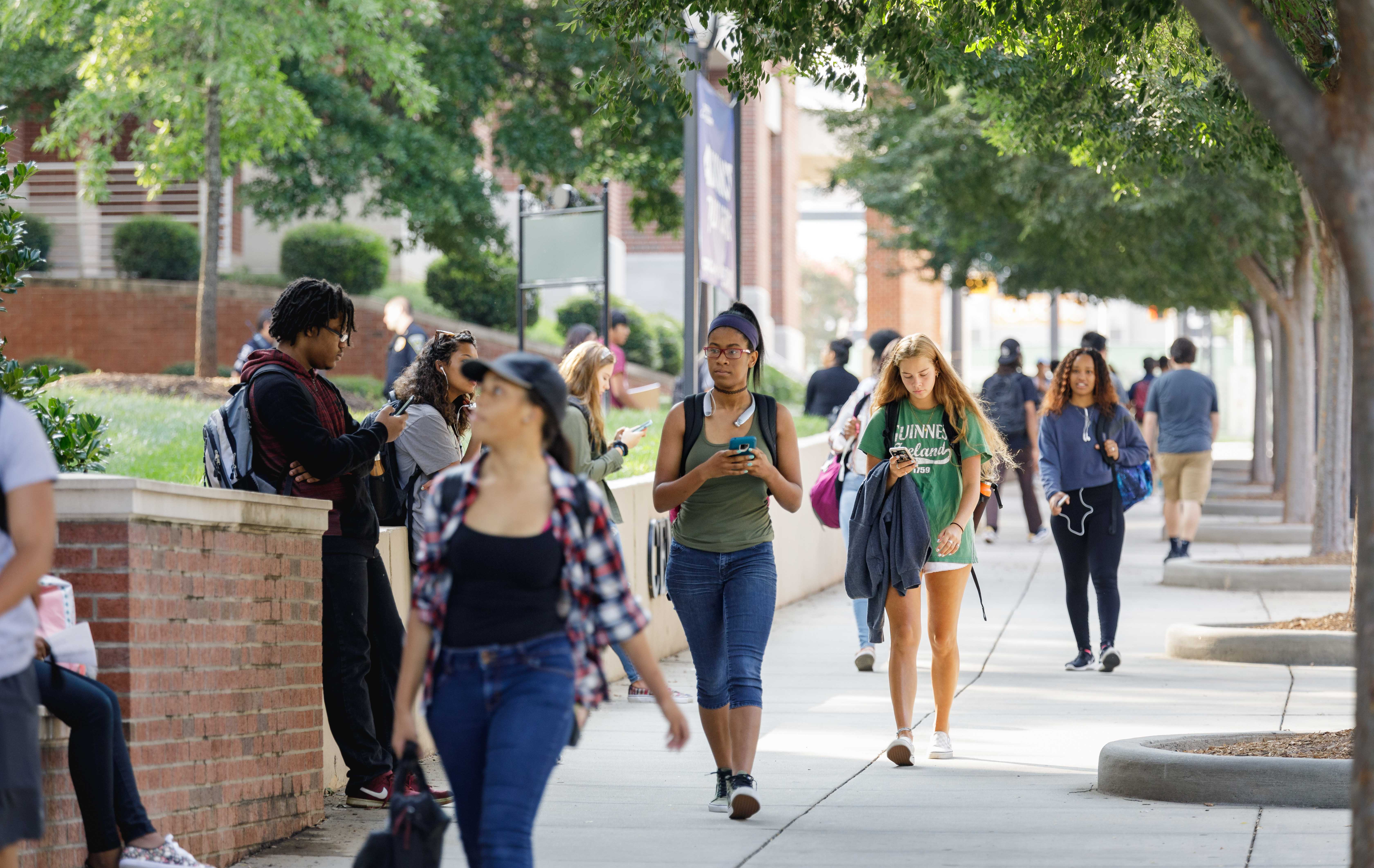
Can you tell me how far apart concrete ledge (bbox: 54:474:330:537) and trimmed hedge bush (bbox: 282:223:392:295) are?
20084mm

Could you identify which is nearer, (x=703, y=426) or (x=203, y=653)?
(x=203, y=653)

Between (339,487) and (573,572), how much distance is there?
2450 millimetres

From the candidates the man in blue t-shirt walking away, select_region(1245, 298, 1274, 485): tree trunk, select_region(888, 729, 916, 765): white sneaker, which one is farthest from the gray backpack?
select_region(1245, 298, 1274, 485): tree trunk

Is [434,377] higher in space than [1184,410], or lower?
higher

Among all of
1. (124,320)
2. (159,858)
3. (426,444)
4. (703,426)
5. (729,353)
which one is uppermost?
(124,320)

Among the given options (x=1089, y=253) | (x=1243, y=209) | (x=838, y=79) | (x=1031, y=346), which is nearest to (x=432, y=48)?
(x=1089, y=253)

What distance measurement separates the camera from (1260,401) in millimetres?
29734

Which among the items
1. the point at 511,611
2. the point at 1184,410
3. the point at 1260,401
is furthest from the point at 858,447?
the point at 1260,401

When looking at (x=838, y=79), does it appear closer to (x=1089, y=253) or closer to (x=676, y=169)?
(x=1089, y=253)

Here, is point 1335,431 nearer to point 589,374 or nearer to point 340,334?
point 589,374

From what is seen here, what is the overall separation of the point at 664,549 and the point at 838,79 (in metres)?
3.75

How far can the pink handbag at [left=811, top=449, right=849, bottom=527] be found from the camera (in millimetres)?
9602

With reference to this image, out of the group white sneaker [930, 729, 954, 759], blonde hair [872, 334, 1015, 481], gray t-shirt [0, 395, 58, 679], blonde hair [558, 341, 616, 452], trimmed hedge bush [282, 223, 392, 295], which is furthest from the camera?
trimmed hedge bush [282, 223, 392, 295]

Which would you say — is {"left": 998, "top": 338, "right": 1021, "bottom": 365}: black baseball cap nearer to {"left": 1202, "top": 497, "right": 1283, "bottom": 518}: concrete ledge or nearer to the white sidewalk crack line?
the white sidewalk crack line
